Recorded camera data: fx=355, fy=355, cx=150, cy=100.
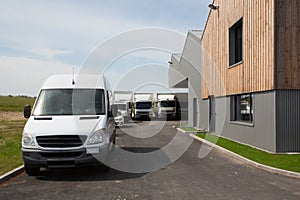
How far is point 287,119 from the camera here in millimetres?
13062

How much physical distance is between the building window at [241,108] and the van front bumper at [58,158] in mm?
9485

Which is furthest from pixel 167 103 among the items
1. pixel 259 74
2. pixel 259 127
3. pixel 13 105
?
pixel 13 105

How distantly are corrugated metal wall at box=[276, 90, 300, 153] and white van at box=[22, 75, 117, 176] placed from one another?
6388 mm

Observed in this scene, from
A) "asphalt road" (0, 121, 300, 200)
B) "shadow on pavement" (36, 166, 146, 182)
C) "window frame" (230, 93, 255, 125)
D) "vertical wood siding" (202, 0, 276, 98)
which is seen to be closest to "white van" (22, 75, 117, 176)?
"shadow on pavement" (36, 166, 146, 182)

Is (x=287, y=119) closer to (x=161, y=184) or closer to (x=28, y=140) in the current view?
(x=161, y=184)

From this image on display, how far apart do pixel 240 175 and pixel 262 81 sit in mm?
5746

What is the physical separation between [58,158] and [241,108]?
1129 centimetres

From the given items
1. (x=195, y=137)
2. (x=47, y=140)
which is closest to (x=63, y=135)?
(x=47, y=140)

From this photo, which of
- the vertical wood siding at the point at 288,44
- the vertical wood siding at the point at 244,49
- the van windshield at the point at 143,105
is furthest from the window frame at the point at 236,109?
the van windshield at the point at 143,105

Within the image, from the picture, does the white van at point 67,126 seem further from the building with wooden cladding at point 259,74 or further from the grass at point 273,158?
the building with wooden cladding at point 259,74

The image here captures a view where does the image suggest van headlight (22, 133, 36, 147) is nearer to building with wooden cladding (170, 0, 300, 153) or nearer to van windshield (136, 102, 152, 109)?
building with wooden cladding (170, 0, 300, 153)

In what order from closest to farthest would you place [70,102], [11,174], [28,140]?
[28,140] < [11,174] < [70,102]

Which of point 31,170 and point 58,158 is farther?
point 31,170

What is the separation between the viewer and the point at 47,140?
8617 millimetres
